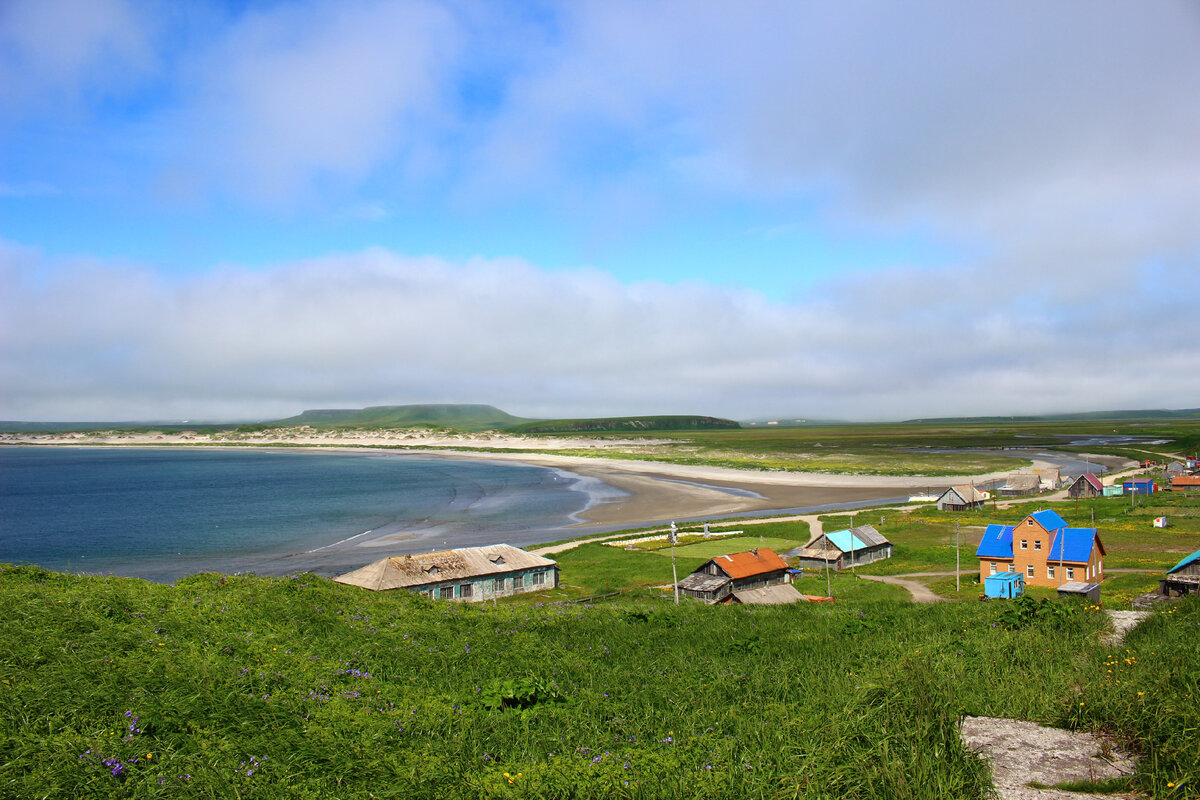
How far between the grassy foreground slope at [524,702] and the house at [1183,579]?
19.4 metres

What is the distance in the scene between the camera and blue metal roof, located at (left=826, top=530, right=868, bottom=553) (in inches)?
2086

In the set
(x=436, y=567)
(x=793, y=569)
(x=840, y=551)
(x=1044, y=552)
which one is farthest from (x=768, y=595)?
(x=1044, y=552)

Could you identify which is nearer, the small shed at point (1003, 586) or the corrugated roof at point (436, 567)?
the small shed at point (1003, 586)

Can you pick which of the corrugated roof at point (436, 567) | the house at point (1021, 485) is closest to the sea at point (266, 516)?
the corrugated roof at point (436, 567)

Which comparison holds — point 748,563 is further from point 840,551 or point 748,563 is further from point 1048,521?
point 1048,521

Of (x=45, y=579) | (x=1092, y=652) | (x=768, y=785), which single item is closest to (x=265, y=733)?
(x=768, y=785)

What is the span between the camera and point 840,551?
52.7 m

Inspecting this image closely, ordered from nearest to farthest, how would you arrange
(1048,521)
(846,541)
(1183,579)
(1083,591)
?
(1083,591)
(1183,579)
(1048,521)
(846,541)

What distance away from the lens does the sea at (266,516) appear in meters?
60.4

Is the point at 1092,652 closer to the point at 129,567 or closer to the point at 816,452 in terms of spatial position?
the point at 129,567

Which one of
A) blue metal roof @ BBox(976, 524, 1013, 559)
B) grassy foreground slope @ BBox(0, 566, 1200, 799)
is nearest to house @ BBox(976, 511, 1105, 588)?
blue metal roof @ BBox(976, 524, 1013, 559)

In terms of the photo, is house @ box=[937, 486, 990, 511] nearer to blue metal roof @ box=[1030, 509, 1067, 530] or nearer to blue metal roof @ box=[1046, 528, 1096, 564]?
blue metal roof @ box=[1030, 509, 1067, 530]

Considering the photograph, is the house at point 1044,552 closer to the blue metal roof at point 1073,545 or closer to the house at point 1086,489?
the blue metal roof at point 1073,545

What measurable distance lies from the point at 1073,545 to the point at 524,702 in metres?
45.9
